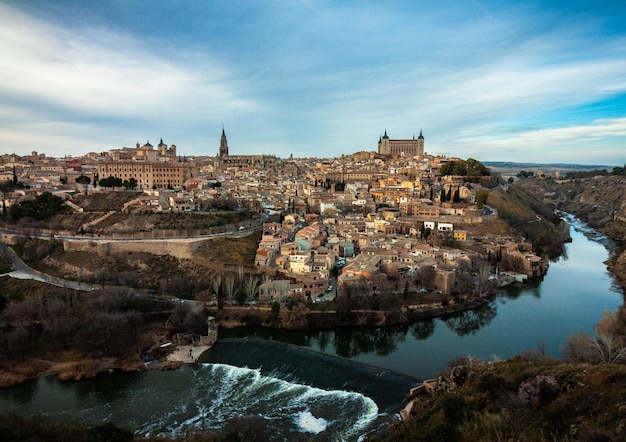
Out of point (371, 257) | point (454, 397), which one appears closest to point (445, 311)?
point (371, 257)

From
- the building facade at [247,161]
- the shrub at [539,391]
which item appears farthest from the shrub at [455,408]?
the building facade at [247,161]

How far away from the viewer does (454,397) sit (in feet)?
21.5

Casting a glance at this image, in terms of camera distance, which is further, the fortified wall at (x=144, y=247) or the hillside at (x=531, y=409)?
the fortified wall at (x=144, y=247)

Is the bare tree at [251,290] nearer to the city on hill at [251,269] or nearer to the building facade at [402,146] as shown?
the city on hill at [251,269]

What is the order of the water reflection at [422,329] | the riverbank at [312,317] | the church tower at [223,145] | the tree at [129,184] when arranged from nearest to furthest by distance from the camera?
1. the water reflection at [422,329]
2. the riverbank at [312,317]
3. the tree at [129,184]
4. the church tower at [223,145]

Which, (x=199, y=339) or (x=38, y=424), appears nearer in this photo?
(x=38, y=424)

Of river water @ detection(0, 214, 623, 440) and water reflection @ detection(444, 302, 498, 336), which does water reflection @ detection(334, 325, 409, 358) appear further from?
water reflection @ detection(444, 302, 498, 336)

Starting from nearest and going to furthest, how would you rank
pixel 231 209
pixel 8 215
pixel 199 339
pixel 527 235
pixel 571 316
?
pixel 199 339 → pixel 571 316 → pixel 8 215 → pixel 231 209 → pixel 527 235

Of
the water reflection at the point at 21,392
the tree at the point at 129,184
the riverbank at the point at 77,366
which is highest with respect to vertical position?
the tree at the point at 129,184

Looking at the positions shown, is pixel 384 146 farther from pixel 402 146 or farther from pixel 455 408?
pixel 455 408

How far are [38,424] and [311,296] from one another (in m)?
10.3

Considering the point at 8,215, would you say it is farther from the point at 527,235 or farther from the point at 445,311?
the point at 527,235

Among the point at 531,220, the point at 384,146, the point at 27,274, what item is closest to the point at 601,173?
the point at 384,146

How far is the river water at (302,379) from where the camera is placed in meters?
9.45
